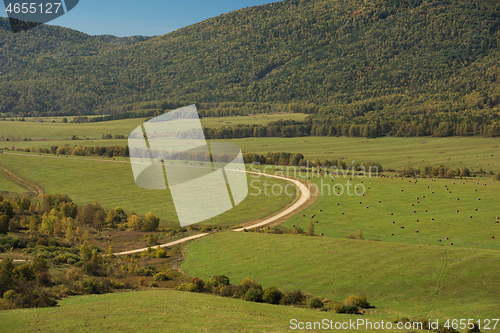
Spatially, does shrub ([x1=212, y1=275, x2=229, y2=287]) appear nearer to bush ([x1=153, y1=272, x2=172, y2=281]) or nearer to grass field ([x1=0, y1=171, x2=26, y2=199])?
bush ([x1=153, y1=272, x2=172, y2=281])

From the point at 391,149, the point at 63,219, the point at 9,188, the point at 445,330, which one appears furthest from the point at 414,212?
the point at 9,188

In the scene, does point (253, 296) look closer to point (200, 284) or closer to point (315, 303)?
point (315, 303)

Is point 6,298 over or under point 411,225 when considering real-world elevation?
over

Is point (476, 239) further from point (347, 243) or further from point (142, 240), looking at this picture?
point (142, 240)

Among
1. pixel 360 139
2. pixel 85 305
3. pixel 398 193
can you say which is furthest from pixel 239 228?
pixel 360 139

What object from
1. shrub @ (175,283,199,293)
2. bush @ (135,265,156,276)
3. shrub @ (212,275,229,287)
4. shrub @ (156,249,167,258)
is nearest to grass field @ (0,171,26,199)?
shrub @ (156,249,167,258)

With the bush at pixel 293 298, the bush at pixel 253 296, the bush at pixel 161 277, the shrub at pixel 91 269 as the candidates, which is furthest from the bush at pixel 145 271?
the bush at pixel 293 298
